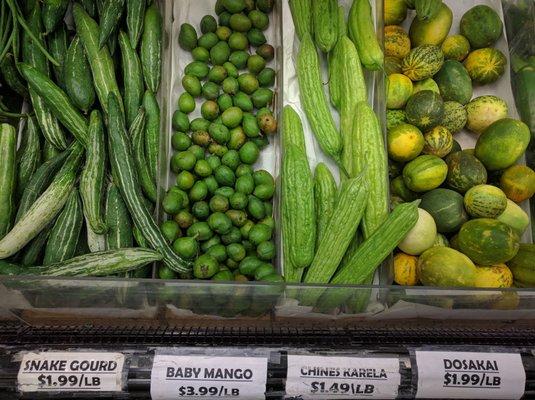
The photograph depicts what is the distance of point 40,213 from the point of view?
1.24m

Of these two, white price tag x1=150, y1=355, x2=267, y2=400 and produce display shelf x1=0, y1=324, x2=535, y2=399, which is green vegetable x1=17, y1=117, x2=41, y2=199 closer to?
produce display shelf x1=0, y1=324, x2=535, y2=399

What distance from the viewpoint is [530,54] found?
5.42ft

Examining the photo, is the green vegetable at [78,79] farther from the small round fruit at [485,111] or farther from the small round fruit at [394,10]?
the small round fruit at [485,111]

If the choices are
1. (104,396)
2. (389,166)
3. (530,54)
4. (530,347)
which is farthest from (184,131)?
(530,54)

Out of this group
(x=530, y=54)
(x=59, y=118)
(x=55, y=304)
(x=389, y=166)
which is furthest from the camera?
(x=530, y=54)

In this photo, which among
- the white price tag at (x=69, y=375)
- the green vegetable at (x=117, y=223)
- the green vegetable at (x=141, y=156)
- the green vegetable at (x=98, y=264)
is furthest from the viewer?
the green vegetable at (x=141, y=156)

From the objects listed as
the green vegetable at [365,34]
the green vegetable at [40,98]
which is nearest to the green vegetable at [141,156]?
the green vegetable at [40,98]

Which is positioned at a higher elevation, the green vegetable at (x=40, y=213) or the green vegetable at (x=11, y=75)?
the green vegetable at (x=11, y=75)

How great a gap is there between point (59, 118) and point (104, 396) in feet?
3.28

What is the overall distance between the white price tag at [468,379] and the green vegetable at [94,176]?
3.18ft

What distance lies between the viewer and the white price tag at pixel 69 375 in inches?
28.7

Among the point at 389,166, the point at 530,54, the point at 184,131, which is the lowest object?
the point at 389,166

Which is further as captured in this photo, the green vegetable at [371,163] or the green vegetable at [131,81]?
the green vegetable at [131,81]

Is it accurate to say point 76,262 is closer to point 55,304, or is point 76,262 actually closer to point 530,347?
point 55,304
